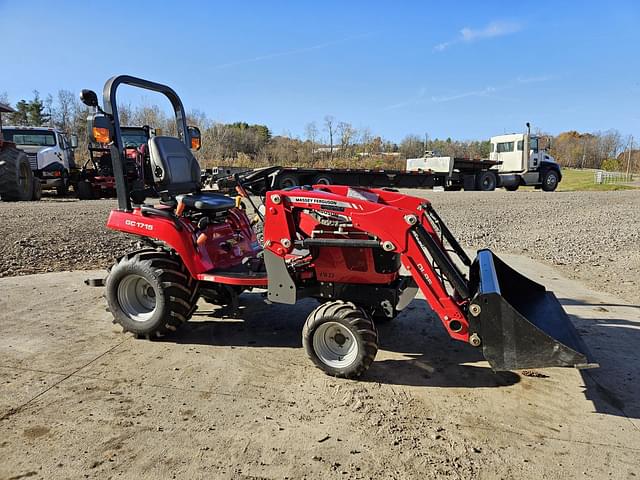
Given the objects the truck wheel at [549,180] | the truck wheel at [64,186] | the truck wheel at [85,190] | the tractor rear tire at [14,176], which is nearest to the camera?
the tractor rear tire at [14,176]

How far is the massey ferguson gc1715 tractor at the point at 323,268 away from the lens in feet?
10.8

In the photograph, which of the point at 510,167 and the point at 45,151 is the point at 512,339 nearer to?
the point at 45,151

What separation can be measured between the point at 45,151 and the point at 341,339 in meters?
15.4

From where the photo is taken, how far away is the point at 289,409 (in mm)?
3062

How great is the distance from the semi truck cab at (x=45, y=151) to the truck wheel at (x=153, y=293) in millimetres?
13627

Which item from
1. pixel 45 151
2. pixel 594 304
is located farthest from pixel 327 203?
pixel 45 151

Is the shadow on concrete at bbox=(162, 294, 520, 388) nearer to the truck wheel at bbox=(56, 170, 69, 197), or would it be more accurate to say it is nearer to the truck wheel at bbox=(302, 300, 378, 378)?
the truck wheel at bbox=(302, 300, 378, 378)

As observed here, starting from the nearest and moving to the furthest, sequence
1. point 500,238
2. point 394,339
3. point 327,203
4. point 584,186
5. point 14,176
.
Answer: point 327,203
point 394,339
point 500,238
point 14,176
point 584,186

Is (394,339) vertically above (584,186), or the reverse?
(584,186)

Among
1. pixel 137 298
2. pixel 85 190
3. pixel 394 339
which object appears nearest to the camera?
pixel 394 339

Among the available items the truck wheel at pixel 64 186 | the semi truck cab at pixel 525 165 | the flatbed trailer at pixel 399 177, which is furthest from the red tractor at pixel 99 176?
the semi truck cab at pixel 525 165

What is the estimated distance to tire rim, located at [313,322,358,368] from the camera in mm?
3453

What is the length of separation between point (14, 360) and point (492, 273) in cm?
360

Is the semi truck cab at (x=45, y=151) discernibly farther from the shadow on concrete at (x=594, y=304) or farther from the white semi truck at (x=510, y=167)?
the shadow on concrete at (x=594, y=304)
